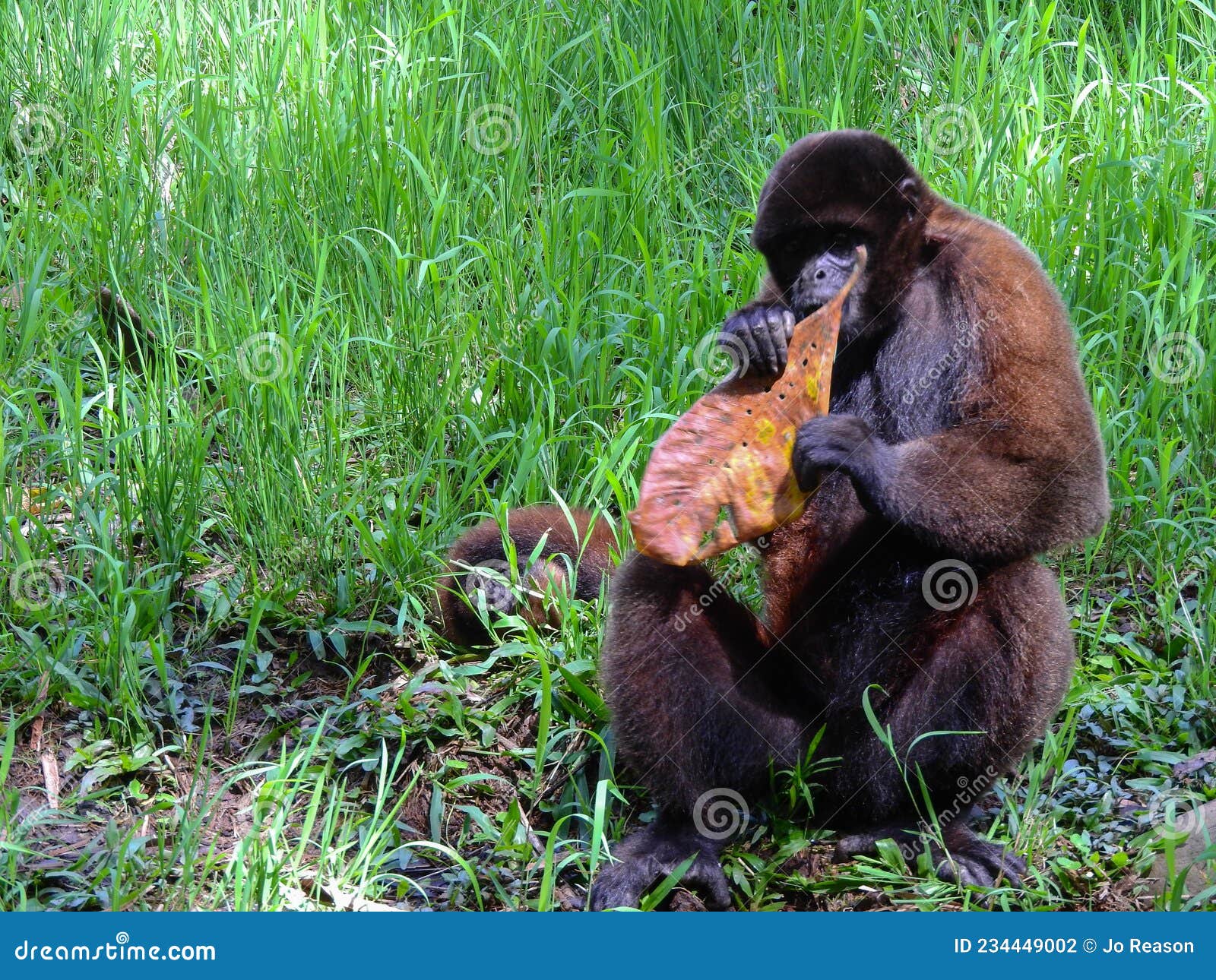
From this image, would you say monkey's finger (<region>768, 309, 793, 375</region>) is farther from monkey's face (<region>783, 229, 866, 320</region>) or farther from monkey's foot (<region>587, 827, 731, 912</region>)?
monkey's foot (<region>587, 827, 731, 912</region>)

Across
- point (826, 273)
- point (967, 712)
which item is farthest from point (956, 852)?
point (826, 273)

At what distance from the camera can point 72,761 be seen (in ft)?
13.3

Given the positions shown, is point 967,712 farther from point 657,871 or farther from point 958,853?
point 657,871

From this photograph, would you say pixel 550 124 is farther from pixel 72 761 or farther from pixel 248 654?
pixel 72 761

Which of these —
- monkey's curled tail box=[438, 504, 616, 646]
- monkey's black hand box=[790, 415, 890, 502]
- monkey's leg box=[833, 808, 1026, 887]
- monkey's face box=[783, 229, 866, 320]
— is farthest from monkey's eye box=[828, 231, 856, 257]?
monkey's leg box=[833, 808, 1026, 887]

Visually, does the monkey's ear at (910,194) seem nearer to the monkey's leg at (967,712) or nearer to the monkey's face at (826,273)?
the monkey's face at (826,273)

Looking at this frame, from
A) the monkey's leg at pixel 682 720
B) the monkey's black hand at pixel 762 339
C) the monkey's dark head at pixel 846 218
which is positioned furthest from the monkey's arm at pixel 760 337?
the monkey's leg at pixel 682 720

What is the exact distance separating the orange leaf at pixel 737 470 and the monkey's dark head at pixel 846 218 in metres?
0.21

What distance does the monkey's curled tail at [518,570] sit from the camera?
4.52 metres

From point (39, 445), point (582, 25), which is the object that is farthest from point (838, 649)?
point (582, 25)

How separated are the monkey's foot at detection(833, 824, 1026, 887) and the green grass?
0.06 metres

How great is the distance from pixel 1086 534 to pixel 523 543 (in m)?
1.84

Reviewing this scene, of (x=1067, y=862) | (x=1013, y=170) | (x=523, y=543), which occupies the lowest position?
(x=1067, y=862)

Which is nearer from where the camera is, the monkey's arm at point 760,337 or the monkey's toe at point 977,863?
the monkey's toe at point 977,863
